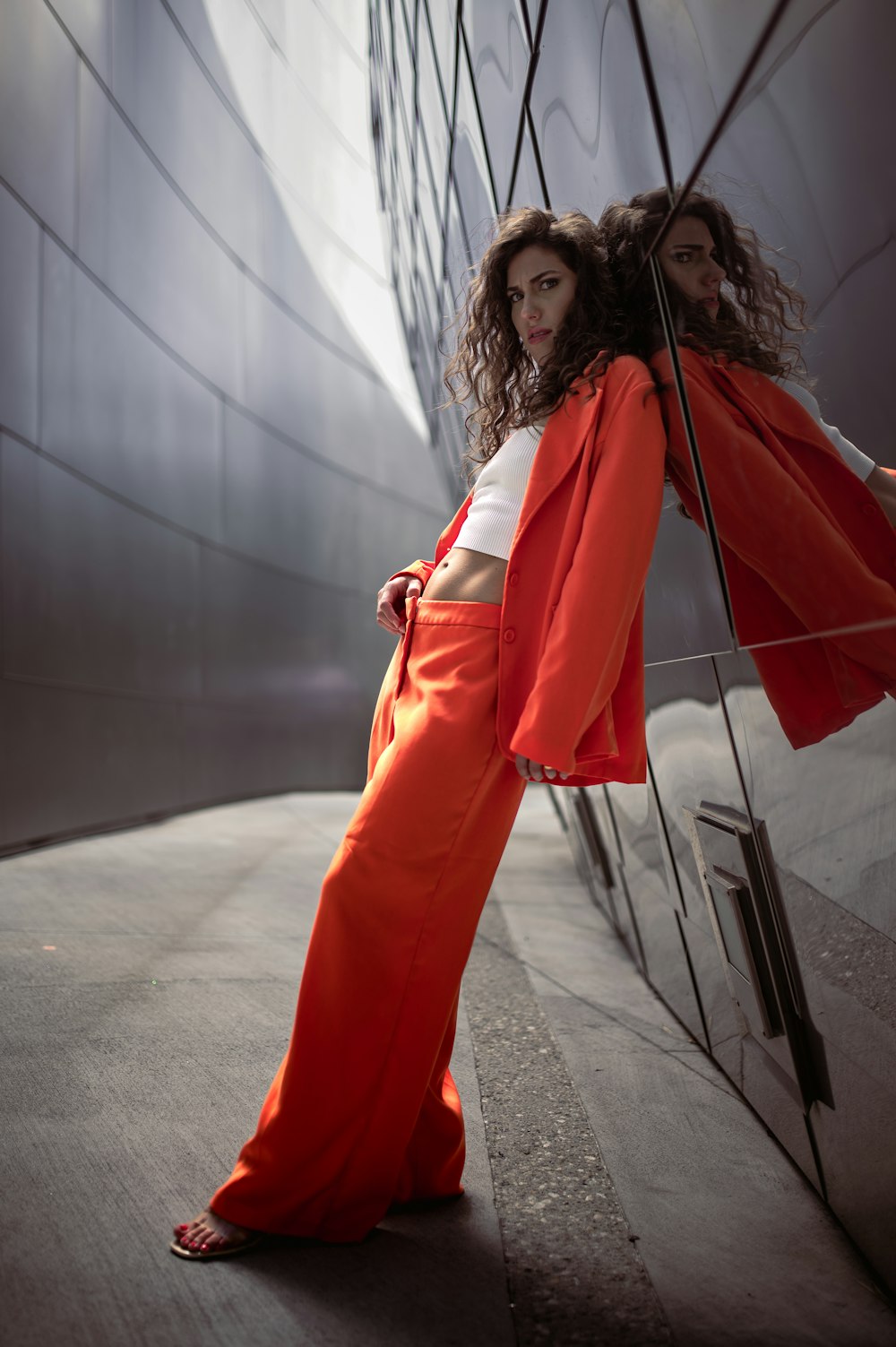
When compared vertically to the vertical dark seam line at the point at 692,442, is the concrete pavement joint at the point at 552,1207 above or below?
below

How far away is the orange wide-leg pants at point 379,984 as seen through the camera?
1727mm

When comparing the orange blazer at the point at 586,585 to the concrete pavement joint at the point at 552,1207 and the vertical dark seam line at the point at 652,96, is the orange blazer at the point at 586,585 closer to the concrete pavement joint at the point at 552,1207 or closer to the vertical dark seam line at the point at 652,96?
the vertical dark seam line at the point at 652,96

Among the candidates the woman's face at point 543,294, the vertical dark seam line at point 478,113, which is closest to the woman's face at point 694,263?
the woman's face at point 543,294

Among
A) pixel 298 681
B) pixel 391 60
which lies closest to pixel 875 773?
pixel 391 60

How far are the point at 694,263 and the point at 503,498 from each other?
536 millimetres

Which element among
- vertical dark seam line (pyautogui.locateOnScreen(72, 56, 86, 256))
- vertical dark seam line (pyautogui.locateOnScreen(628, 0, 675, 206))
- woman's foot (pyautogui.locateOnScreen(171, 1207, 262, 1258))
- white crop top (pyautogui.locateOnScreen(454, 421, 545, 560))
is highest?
vertical dark seam line (pyautogui.locateOnScreen(72, 56, 86, 256))

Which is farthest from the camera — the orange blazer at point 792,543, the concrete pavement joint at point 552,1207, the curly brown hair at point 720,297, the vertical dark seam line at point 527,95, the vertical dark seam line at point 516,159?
the vertical dark seam line at point 516,159

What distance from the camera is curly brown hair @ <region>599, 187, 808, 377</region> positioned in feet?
4.81

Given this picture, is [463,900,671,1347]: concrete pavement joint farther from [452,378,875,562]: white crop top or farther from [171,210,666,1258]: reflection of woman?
[452,378,875,562]: white crop top

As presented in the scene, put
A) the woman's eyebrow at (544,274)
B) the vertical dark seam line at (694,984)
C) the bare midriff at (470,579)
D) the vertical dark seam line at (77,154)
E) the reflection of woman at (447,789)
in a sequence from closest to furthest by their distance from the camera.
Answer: the reflection of woman at (447,789) → the bare midriff at (470,579) → the woman's eyebrow at (544,274) → the vertical dark seam line at (694,984) → the vertical dark seam line at (77,154)

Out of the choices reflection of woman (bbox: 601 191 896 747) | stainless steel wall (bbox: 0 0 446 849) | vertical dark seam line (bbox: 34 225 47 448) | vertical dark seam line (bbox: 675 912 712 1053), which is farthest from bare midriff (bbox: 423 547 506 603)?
vertical dark seam line (bbox: 34 225 47 448)

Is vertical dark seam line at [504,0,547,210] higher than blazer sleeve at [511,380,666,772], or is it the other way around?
vertical dark seam line at [504,0,547,210]

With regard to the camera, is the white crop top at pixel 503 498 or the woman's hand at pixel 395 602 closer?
the white crop top at pixel 503 498

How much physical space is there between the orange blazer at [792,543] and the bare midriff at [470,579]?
0.41 meters
